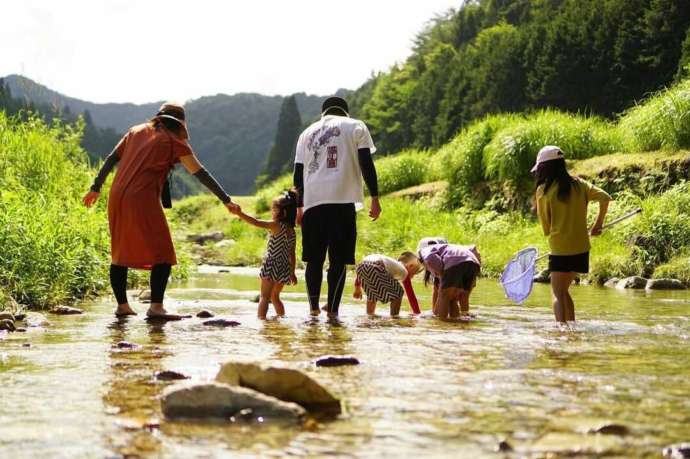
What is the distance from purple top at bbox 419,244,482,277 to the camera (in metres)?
7.12

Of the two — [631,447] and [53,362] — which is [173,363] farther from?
[631,447]

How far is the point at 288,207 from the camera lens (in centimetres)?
771

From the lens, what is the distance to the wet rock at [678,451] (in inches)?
99.6

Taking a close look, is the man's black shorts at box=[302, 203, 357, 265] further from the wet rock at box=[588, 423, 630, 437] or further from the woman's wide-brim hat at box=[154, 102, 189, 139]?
the wet rock at box=[588, 423, 630, 437]

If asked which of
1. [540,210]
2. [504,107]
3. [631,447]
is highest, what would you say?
[504,107]

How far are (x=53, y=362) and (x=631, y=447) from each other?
2.88 meters

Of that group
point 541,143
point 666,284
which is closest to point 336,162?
point 666,284

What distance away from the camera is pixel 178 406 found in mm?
3045

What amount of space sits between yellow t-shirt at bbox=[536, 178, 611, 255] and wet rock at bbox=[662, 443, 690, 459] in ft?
13.2

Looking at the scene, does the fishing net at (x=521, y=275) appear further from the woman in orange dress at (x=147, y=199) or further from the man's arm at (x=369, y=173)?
the woman in orange dress at (x=147, y=199)

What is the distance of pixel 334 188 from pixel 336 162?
0.21 m

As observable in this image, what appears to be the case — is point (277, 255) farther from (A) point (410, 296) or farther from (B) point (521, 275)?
(B) point (521, 275)

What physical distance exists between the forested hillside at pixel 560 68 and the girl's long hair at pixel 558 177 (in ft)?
69.3

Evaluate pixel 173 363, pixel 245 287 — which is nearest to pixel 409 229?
pixel 245 287
